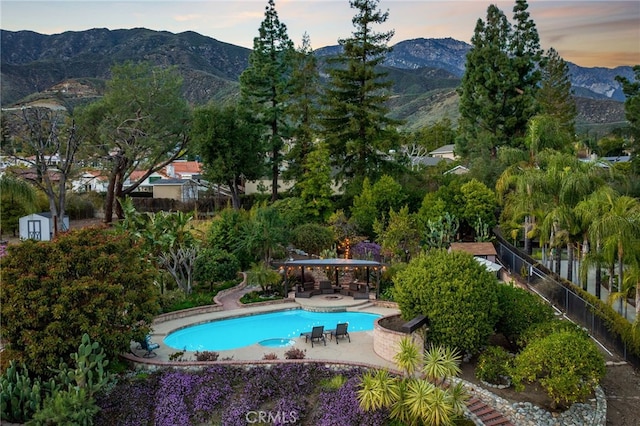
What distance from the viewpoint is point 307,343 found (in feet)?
56.6

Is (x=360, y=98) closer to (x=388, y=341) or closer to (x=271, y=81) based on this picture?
(x=271, y=81)

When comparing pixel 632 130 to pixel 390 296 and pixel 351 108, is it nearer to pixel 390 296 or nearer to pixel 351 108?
pixel 351 108

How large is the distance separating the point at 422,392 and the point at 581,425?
3.98 meters

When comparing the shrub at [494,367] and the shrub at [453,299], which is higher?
the shrub at [453,299]

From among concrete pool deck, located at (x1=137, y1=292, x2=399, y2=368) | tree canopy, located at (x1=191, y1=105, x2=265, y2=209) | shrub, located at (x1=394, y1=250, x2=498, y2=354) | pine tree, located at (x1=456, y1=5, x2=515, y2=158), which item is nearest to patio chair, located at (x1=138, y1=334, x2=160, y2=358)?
concrete pool deck, located at (x1=137, y1=292, x2=399, y2=368)

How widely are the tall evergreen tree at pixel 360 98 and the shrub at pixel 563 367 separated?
925 inches

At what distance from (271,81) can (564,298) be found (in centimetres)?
2504

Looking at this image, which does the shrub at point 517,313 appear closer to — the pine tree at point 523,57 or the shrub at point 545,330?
the shrub at point 545,330

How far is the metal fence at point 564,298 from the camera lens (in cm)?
1611

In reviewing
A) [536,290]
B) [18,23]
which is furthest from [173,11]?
[536,290]

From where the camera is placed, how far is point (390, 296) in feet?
73.5

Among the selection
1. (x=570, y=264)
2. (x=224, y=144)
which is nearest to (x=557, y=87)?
(x=224, y=144)

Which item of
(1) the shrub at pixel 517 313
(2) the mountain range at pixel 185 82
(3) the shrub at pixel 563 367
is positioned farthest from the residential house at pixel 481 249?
(2) the mountain range at pixel 185 82

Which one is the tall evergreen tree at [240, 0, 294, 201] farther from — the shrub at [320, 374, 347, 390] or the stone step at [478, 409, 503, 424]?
the stone step at [478, 409, 503, 424]
